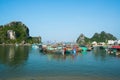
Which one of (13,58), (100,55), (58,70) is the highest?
(13,58)

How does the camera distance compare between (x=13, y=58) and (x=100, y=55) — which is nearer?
(x=13, y=58)

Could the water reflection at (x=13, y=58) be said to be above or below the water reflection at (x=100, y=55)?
above

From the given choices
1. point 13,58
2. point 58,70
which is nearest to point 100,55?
point 13,58

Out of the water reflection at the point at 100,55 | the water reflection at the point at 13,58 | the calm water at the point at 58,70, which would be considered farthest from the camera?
the water reflection at the point at 100,55

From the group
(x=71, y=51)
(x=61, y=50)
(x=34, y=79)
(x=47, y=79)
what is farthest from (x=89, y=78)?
(x=71, y=51)

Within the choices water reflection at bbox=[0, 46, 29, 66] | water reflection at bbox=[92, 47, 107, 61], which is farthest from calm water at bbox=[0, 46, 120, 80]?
water reflection at bbox=[92, 47, 107, 61]

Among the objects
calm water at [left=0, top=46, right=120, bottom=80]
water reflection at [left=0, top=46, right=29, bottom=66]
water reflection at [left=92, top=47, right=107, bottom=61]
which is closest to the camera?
calm water at [left=0, top=46, right=120, bottom=80]

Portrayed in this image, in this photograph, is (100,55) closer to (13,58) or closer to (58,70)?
(13,58)

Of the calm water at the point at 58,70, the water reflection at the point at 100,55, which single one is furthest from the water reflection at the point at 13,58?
the water reflection at the point at 100,55

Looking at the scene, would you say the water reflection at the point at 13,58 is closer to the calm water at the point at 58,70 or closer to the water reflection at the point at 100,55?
the calm water at the point at 58,70

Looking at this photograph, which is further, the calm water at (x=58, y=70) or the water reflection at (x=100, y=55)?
the water reflection at (x=100, y=55)

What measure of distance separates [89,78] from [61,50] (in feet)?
150

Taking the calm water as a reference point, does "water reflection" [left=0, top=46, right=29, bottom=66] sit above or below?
above

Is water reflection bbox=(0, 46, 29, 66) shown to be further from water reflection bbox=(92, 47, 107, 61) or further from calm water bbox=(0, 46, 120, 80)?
water reflection bbox=(92, 47, 107, 61)
